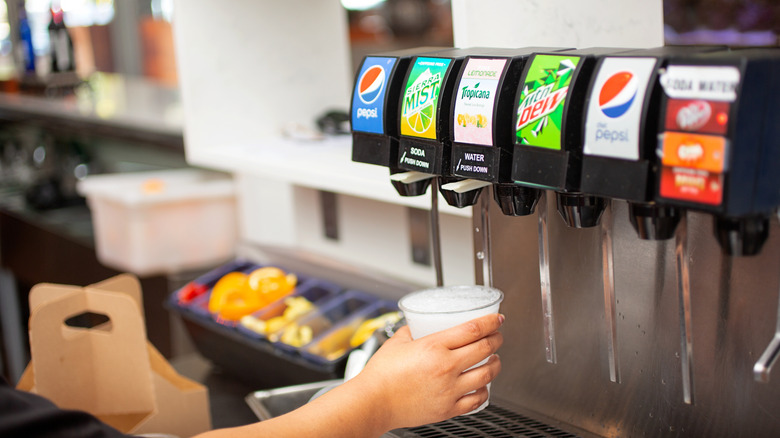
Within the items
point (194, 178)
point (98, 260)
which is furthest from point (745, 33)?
point (98, 260)

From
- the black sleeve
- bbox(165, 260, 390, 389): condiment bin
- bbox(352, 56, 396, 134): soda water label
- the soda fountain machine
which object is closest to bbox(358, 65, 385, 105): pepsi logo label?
bbox(352, 56, 396, 134): soda water label

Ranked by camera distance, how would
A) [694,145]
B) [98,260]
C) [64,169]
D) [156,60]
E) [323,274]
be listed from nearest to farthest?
[694,145], [323,274], [98,260], [64,169], [156,60]

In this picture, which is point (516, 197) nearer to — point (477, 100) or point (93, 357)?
point (477, 100)

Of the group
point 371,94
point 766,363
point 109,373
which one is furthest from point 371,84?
point 109,373

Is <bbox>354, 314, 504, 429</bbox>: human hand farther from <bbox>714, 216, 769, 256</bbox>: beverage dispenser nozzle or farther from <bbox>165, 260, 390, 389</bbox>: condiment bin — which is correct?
<bbox>165, 260, 390, 389</bbox>: condiment bin

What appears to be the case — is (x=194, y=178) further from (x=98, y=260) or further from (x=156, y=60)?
(x=156, y=60)

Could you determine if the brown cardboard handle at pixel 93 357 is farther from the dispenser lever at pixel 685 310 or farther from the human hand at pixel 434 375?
the dispenser lever at pixel 685 310

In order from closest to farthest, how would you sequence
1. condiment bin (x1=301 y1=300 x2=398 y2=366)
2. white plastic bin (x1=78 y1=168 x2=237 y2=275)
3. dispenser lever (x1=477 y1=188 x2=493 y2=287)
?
dispenser lever (x1=477 y1=188 x2=493 y2=287) < condiment bin (x1=301 y1=300 x2=398 y2=366) < white plastic bin (x1=78 y1=168 x2=237 y2=275)

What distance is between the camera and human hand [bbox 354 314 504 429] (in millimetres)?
861

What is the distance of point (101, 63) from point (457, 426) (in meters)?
5.86

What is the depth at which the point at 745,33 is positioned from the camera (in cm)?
399

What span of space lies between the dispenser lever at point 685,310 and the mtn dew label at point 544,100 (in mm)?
159

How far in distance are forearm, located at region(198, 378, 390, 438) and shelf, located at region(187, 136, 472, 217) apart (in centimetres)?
33

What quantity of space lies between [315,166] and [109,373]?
0.49m
